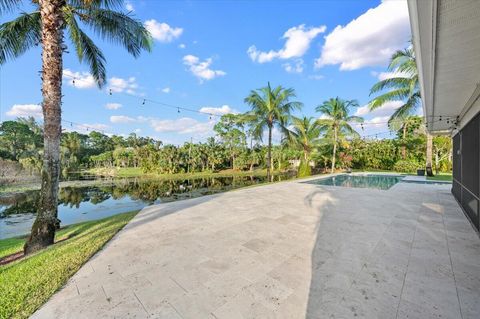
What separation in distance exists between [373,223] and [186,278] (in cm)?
394

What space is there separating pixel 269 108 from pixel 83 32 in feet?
32.8

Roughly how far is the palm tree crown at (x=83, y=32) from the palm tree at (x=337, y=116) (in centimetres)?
1551

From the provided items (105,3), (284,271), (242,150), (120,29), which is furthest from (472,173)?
(242,150)

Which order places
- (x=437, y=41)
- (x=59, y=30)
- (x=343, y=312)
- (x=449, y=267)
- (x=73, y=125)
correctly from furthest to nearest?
(x=73, y=125), (x=59, y=30), (x=449, y=267), (x=437, y=41), (x=343, y=312)

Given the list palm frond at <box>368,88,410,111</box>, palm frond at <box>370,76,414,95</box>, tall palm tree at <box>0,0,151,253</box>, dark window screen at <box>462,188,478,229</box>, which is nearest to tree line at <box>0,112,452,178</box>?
palm frond at <box>368,88,410,111</box>

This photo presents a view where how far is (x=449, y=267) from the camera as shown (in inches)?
100

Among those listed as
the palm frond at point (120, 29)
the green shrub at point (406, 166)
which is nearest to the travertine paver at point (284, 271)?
the palm frond at point (120, 29)

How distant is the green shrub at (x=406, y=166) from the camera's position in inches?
663

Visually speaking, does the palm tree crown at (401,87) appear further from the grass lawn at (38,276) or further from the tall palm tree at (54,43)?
the grass lawn at (38,276)

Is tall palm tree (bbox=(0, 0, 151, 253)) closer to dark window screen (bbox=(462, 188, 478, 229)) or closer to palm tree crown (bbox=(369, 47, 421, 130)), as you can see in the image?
dark window screen (bbox=(462, 188, 478, 229))

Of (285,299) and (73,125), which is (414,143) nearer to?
(285,299)

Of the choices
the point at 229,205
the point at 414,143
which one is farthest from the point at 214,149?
the point at 229,205

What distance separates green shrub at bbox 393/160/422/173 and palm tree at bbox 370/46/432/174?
5.09 meters

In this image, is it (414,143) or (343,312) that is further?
(414,143)
